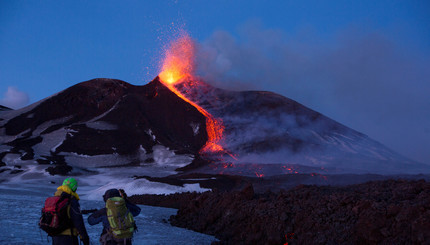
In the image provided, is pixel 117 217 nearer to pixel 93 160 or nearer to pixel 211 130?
pixel 93 160

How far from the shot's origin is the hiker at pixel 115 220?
4.64m

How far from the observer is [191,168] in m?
51.7

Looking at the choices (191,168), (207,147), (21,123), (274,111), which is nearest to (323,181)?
(191,168)

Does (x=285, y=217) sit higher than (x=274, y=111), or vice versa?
(x=274, y=111)

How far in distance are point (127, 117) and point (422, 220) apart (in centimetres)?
6721

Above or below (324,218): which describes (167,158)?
above

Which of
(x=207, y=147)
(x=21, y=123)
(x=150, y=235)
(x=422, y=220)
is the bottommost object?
(x=150, y=235)

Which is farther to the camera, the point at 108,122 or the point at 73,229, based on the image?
the point at 108,122

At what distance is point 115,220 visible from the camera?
4.64 metres

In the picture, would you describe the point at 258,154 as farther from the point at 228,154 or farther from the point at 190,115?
the point at 190,115

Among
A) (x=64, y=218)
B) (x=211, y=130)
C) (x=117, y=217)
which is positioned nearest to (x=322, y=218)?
(x=117, y=217)

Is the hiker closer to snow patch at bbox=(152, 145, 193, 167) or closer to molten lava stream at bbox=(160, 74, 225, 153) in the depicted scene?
snow patch at bbox=(152, 145, 193, 167)

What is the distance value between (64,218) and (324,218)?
5.31 m

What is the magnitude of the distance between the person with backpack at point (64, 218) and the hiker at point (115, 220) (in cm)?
19
